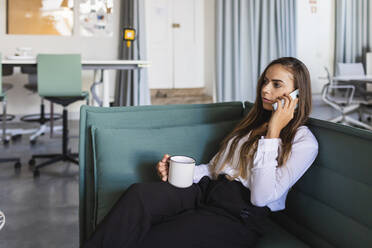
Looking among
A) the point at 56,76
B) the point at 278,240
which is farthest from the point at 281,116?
the point at 56,76

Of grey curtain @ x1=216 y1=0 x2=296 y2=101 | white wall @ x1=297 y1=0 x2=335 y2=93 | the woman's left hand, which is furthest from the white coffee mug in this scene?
white wall @ x1=297 y1=0 x2=335 y2=93

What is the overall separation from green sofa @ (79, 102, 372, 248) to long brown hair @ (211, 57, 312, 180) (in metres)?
0.07

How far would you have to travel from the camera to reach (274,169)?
1221 millimetres

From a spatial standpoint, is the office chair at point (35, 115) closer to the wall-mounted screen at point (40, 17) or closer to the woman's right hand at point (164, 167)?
the wall-mounted screen at point (40, 17)

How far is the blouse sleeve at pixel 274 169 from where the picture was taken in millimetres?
1211

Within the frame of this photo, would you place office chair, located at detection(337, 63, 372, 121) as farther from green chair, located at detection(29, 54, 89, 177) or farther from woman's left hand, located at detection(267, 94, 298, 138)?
woman's left hand, located at detection(267, 94, 298, 138)

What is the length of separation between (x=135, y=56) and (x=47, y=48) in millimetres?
1310

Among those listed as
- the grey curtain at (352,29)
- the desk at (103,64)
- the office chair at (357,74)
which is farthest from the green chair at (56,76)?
the grey curtain at (352,29)

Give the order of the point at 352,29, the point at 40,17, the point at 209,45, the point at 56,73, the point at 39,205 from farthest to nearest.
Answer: the point at 352,29 < the point at 209,45 < the point at 40,17 < the point at 56,73 < the point at 39,205

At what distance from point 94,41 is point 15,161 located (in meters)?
2.83

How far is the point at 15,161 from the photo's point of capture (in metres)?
3.37

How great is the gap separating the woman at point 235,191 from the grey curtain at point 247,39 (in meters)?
3.94

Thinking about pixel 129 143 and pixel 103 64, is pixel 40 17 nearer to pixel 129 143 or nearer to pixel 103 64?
pixel 103 64

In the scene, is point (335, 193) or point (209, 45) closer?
point (335, 193)
